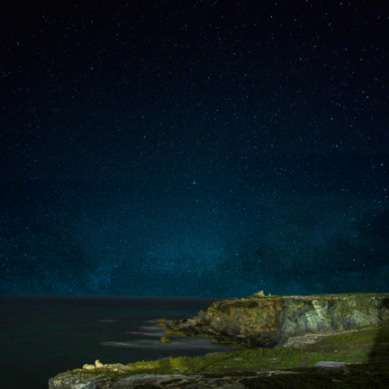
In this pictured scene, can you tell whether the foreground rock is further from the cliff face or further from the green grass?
the cliff face

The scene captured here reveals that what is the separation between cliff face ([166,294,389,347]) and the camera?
41.8 m

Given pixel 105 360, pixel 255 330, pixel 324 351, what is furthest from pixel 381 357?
pixel 255 330

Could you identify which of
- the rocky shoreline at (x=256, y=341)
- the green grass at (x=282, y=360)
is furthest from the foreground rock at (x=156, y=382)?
the green grass at (x=282, y=360)

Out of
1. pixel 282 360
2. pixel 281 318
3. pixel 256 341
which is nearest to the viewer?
pixel 282 360

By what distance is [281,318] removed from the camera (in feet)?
164

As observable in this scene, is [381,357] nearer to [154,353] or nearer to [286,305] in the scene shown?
[154,353]

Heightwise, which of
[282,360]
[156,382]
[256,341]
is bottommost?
[256,341]

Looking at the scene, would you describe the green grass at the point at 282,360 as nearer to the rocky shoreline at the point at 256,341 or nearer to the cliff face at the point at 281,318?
the rocky shoreline at the point at 256,341

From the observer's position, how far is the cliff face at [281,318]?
4184 centimetres

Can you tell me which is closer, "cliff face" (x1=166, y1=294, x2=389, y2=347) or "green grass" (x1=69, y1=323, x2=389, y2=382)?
"green grass" (x1=69, y1=323, x2=389, y2=382)

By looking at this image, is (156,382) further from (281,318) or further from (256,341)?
(281,318)

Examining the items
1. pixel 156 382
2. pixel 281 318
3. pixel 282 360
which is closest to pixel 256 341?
pixel 281 318

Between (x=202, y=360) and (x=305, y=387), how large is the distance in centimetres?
1888

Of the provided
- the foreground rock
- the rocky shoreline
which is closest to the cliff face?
the rocky shoreline
